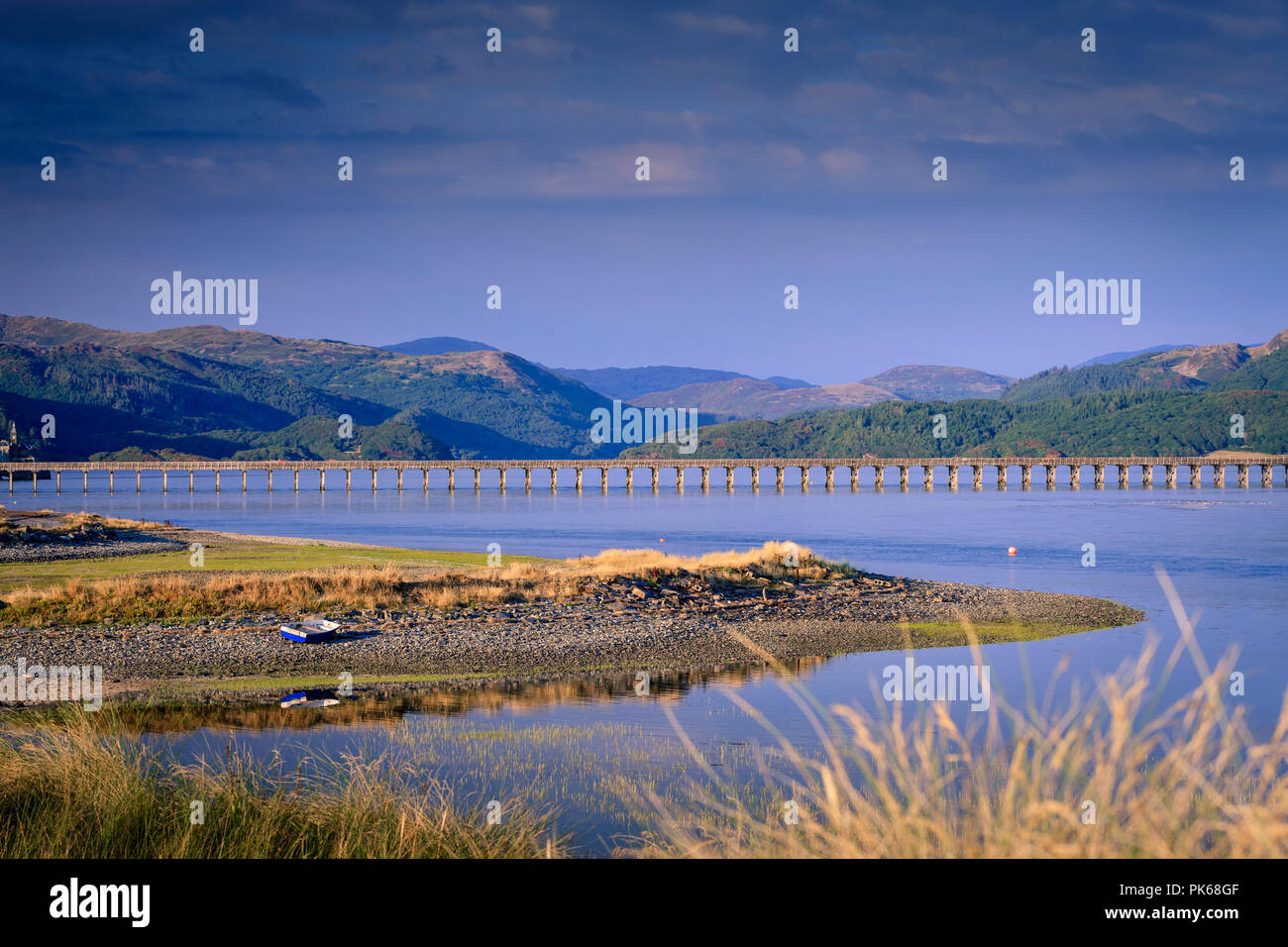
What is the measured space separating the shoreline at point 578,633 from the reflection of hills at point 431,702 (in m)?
0.95

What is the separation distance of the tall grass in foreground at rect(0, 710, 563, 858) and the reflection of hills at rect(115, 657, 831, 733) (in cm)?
891

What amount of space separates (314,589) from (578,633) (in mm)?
9884

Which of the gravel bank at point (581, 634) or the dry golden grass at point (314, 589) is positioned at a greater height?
the dry golden grass at point (314, 589)

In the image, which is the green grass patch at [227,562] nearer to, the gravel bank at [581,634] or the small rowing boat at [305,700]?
the gravel bank at [581,634]

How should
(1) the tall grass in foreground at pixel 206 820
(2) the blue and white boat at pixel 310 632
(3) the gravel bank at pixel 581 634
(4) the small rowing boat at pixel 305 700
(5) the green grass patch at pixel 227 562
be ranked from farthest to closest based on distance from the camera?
(5) the green grass patch at pixel 227 562 < (2) the blue and white boat at pixel 310 632 < (3) the gravel bank at pixel 581 634 < (4) the small rowing boat at pixel 305 700 < (1) the tall grass in foreground at pixel 206 820

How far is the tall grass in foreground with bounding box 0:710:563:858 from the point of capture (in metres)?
10.7

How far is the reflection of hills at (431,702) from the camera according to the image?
2238 centimetres

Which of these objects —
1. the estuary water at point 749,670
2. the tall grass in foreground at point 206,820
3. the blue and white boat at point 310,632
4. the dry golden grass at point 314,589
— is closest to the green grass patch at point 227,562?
the dry golden grass at point 314,589

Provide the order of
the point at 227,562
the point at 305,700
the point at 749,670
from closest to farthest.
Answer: the point at 305,700
the point at 749,670
the point at 227,562

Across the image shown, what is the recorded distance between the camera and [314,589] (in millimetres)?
37156

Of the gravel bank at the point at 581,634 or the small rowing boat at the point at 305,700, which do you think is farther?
the gravel bank at the point at 581,634

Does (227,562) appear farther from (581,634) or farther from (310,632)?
(581,634)

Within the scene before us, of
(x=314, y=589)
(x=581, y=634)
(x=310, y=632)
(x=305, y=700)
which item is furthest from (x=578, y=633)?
(x=305, y=700)

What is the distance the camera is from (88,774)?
12.2m
